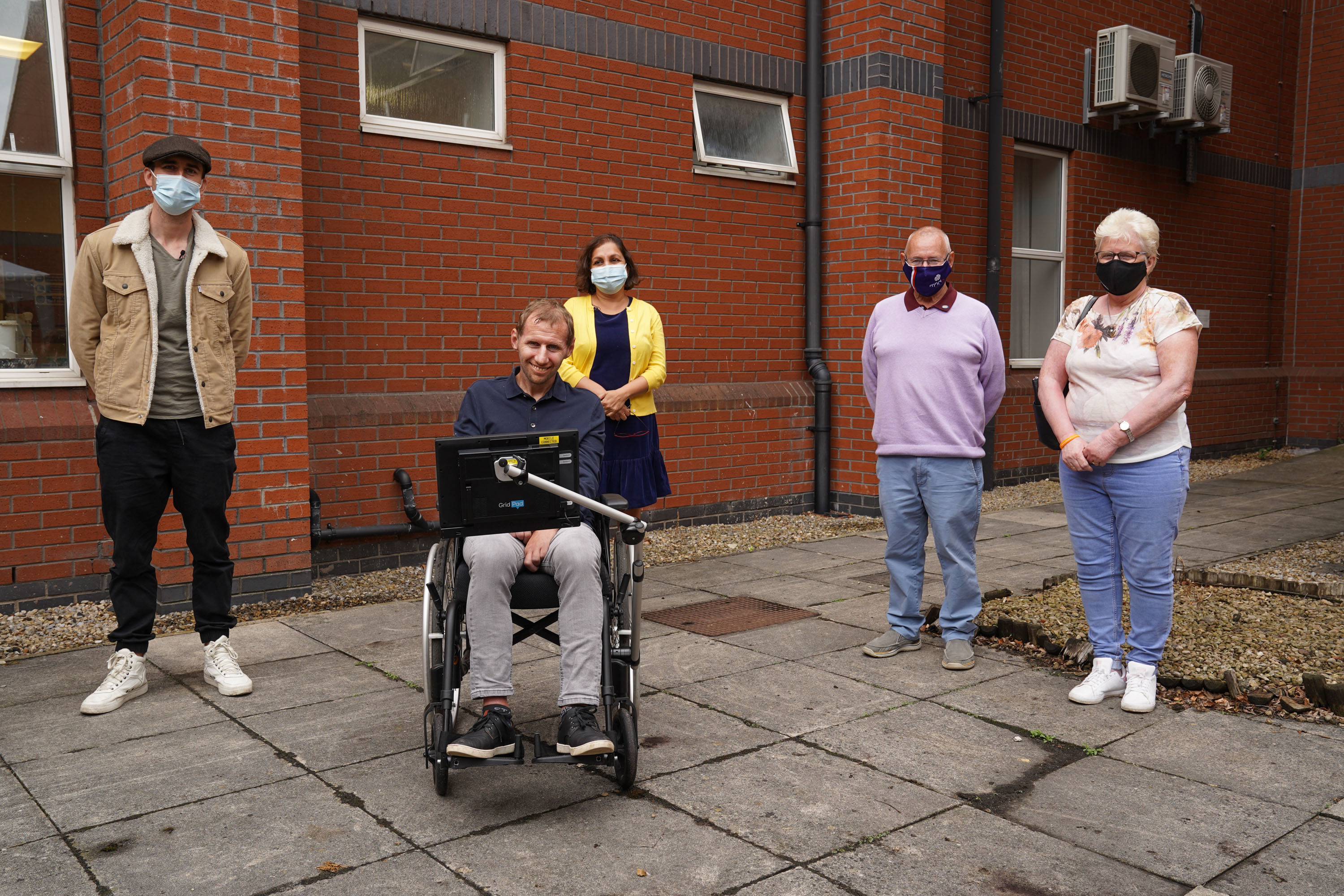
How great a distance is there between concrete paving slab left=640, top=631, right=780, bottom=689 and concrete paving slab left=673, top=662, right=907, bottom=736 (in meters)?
0.08

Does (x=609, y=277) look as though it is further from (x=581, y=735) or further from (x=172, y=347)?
(x=581, y=735)

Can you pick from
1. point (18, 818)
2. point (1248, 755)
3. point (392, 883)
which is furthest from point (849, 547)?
point (18, 818)

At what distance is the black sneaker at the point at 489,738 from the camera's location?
9.87 feet

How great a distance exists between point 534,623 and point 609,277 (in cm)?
208

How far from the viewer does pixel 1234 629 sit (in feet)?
15.9

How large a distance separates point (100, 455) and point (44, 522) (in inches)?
60.3

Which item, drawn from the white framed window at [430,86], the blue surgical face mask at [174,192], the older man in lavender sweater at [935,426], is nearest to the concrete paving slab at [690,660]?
the older man in lavender sweater at [935,426]

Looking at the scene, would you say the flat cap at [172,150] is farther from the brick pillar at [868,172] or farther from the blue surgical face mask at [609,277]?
the brick pillar at [868,172]

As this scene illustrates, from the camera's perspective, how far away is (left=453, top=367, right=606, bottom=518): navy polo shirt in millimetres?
3611

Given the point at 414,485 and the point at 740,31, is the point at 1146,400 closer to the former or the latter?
the point at 414,485

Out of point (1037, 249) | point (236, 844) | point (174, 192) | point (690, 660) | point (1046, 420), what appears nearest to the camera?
point (236, 844)

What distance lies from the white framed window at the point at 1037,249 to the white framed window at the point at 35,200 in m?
7.84

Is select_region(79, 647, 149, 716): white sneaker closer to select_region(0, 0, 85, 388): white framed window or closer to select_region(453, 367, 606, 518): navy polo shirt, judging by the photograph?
select_region(453, 367, 606, 518): navy polo shirt

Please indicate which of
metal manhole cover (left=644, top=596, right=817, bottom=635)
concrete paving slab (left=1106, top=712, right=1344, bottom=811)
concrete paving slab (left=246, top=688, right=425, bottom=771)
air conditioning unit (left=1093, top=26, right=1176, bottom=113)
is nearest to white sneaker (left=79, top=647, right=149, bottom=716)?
concrete paving slab (left=246, top=688, right=425, bottom=771)
